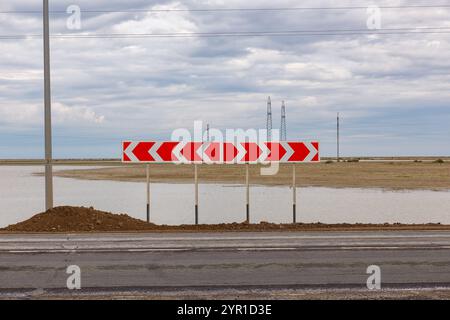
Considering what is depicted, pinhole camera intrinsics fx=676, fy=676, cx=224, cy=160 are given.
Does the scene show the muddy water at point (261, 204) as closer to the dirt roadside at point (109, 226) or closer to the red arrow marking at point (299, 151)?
the red arrow marking at point (299, 151)

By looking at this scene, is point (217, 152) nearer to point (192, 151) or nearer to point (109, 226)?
point (192, 151)

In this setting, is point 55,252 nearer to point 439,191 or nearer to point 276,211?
point 276,211

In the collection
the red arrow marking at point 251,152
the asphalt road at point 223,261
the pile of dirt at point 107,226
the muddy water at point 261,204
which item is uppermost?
the red arrow marking at point 251,152

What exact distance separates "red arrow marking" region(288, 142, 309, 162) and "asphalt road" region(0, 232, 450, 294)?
4726 millimetres

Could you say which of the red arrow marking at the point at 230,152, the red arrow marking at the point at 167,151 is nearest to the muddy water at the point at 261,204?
the red arrow marking at the point at 167,151

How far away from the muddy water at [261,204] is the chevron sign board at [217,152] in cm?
452

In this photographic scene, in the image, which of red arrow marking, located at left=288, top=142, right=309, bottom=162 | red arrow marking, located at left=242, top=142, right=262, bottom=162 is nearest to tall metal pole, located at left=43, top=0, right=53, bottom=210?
red arrow marking, located at left=242, top=142, right=262, bottom=162

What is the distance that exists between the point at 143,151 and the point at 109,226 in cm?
252

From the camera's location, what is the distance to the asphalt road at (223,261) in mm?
9289

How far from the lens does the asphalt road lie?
9.29 m

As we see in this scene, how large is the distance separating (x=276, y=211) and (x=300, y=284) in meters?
19.2

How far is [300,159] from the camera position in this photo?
1981 cm

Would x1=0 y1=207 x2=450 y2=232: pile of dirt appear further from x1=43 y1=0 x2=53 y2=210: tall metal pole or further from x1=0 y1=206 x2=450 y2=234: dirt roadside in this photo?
x1=43 y1=0 x2=53 y2=210: tall metal pole
